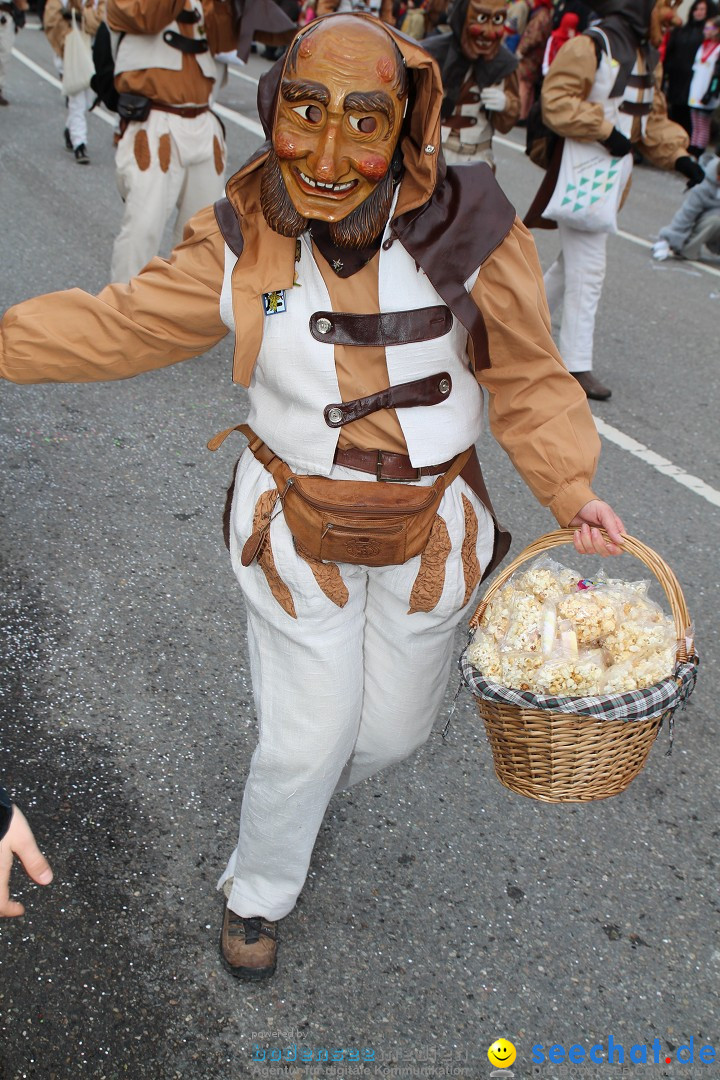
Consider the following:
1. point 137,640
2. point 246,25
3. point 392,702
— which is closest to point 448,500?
point 392,702

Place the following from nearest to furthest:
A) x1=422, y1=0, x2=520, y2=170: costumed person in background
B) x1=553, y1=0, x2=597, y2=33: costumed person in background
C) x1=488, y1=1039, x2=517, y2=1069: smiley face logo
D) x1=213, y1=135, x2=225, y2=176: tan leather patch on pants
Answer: x1=488, y1=1039, x2=517, y2=1069: smiley face logo → x1=213, y1=135, x2=225, y2=176: tan leather patch on pants → x1=422, y1=0, x2=520, y2=170: costumed person in background → x1=553, y1=0, x2=597, y2=33: costumed person in background

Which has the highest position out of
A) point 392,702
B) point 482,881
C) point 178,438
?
point 392,702

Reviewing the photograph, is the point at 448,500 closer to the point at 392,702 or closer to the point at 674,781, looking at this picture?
the point at 392,702

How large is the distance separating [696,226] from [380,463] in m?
8.40

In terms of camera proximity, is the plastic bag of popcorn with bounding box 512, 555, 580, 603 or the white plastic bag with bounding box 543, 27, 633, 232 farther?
the white plastic bag with bounding box 543, 27, 633, 232

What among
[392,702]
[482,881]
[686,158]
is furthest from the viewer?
[686,158]

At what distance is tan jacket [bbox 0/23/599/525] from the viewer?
2172 mm

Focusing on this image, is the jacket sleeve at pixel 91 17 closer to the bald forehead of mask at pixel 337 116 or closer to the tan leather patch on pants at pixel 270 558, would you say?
the bald forehead of mask at pixel 337 116

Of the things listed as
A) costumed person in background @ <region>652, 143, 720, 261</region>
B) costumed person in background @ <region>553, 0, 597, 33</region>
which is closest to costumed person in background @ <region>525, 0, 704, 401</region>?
costumed person in background @ <region>652, 143, 720, 261</region>

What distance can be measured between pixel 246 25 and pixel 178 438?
208cm

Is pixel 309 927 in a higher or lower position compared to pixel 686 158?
lower

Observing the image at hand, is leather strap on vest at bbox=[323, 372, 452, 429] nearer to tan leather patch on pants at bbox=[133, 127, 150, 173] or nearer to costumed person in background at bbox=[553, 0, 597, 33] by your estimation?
tan leather patch on pants at bbox=[133, 127, 150, 173]

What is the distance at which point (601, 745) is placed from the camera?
224cm

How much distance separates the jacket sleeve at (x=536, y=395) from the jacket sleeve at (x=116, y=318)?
57 cm
